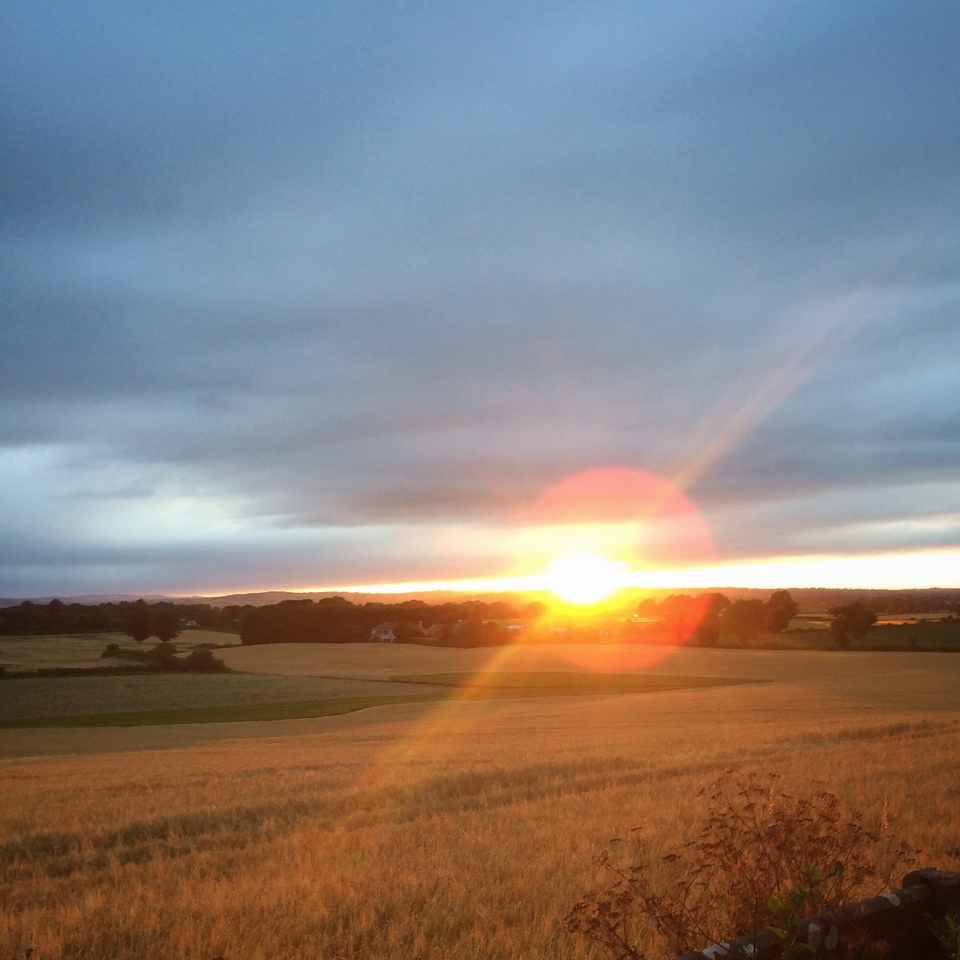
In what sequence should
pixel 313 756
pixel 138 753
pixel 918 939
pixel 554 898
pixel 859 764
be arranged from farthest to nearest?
pixel 138 753, pixel 313 756, pixel 859 764, pixel 554 898, pixel 918 939

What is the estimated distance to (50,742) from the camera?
117 feet

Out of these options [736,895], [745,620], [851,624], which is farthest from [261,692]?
[745,620]

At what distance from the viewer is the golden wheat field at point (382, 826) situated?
19.7 ft

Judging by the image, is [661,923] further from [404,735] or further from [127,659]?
[127,659]

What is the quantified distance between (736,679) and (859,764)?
2062 inches

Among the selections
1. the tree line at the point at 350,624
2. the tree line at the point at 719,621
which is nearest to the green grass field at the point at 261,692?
the tree line at the point at 719,621

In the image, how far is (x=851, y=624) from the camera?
275 ft

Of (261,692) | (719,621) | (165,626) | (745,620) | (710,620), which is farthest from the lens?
(710,620)

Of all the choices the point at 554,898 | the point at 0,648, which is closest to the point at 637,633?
the point at 0,648

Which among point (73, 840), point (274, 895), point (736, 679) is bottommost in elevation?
point (736, 679)

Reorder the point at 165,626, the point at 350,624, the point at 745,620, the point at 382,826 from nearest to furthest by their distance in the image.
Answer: the point at 382,826 → the point at 745,620 → the point at 165,626 → the point at 350,624

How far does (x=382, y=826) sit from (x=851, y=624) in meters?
83.7

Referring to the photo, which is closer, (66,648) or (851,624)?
(851,624)

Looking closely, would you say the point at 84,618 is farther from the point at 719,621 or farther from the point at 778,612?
the point at 778,612
